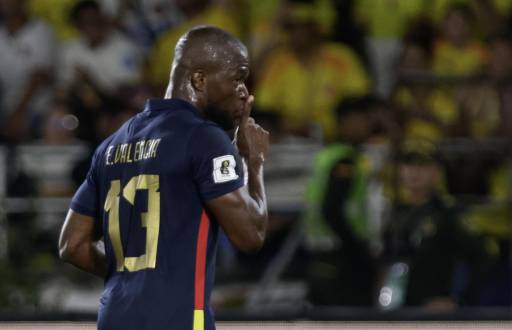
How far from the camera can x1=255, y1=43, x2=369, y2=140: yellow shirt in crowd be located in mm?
8555

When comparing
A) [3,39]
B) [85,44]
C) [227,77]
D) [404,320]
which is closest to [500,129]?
[404,320]

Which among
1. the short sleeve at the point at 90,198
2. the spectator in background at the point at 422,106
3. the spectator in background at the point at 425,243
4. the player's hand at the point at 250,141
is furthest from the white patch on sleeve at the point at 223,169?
the spectator in background at the point at 422,106

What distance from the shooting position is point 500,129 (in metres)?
8.18

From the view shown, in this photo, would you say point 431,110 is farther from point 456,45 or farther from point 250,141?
point 250,141

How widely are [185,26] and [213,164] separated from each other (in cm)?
570

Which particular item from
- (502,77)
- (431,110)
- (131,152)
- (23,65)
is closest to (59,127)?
(23,65)

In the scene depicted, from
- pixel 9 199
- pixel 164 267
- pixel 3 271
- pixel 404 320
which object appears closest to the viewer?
pixel 164 267

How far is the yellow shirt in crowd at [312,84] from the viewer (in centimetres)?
855

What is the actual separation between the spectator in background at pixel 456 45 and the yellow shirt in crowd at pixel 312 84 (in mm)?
559

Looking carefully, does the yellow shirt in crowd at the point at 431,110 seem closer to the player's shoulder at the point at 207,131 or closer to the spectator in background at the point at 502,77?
the spectator in background at the point at 502,77

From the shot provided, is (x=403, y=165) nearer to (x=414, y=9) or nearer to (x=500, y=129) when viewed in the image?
(x=500, y=129)

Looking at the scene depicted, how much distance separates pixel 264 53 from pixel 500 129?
1.75 metres

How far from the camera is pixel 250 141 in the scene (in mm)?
3645

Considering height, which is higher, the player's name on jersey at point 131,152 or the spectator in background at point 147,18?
the spectator in background at point 147,18
